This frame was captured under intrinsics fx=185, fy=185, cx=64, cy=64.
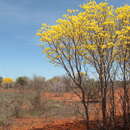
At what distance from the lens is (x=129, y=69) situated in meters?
6.22

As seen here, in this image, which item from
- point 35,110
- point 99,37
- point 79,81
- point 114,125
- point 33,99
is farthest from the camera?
point 33,99

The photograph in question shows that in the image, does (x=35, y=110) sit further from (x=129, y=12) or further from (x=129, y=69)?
(x=129, y=12)

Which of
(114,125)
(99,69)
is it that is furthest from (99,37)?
(114,125)

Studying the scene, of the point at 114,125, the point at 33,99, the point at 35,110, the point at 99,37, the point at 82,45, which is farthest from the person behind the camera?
the point at 33,99

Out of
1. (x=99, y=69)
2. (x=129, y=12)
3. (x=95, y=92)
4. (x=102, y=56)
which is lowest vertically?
(x=95, y=92)

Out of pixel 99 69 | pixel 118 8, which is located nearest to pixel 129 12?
pixel 118 8

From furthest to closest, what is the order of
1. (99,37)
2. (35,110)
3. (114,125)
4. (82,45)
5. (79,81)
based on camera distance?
(35,110), (114,125), (79,81), (82,45), (99,37)

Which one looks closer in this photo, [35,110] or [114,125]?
[114,125]

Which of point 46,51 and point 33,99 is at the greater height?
point 46,51

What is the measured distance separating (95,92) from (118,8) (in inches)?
109

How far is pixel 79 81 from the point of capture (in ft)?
20.0

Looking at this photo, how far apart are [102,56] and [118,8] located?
1.50m

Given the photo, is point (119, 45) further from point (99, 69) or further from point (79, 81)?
point (79, 81)

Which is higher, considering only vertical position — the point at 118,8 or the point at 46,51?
the point at 118,8
